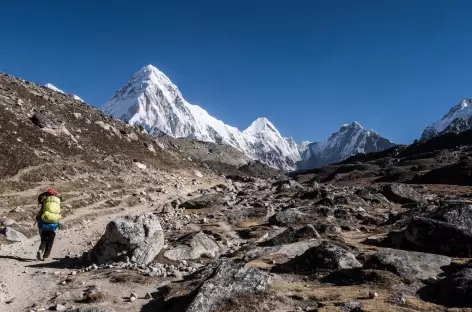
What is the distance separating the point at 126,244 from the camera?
81.2 feet

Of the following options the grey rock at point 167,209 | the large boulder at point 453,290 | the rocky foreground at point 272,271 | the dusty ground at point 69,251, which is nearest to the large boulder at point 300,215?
the rocky foreground at point 272,271

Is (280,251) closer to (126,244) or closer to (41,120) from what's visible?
(126,244)

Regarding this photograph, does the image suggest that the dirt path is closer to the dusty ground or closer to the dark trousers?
the dusty ground

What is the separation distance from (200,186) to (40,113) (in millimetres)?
28930

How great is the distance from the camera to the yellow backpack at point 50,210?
24.9 meters

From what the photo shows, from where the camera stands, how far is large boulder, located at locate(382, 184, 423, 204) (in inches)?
2438

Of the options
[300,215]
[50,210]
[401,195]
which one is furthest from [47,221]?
[401,195]

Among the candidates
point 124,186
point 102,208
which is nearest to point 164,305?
point 102,208

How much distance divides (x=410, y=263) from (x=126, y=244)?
14.4 metres

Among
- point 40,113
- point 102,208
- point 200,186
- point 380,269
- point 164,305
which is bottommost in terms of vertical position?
point 164,305

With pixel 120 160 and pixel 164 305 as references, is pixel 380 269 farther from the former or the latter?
pixel 120 160

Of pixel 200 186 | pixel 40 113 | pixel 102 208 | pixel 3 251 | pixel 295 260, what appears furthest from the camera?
pixel 200 186

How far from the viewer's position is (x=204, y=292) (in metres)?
16.5

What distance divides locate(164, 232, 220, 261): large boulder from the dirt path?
5786 millimetres
